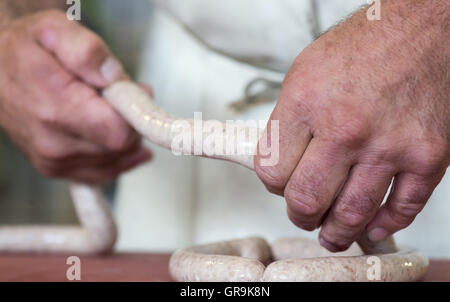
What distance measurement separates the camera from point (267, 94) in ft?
3.74

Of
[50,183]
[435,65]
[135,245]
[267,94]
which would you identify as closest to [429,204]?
[267,94]

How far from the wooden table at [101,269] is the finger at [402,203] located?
0.14 meters

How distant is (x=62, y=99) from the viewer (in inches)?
40.5

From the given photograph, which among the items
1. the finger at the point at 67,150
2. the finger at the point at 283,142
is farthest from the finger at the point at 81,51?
the finger at the point at 283,142

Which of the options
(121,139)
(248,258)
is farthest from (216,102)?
Answer: (248,258)

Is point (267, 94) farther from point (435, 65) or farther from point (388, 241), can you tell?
point (435, 65)

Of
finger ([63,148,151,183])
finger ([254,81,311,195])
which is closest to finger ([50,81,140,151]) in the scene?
finger ([63,148,151,183])

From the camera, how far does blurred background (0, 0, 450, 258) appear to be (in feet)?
3.67

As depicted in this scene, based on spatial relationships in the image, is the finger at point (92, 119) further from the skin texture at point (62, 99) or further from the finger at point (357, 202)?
the finger at point (357, 202)

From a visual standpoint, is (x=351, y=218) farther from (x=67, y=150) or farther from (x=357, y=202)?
(x=67, y=150)

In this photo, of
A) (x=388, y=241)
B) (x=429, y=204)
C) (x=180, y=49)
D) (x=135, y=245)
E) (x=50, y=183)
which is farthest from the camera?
(x=50, y=183)

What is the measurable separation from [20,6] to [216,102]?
0.53 metres

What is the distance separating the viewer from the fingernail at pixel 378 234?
69cm
